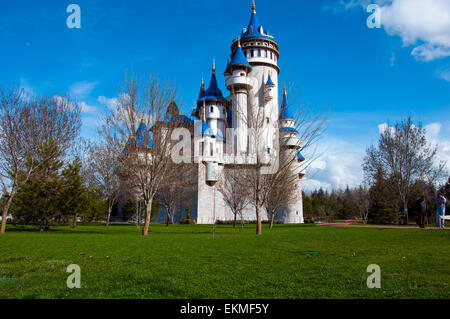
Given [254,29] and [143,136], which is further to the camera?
[254,29]

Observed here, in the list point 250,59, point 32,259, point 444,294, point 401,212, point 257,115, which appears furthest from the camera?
point 250,59

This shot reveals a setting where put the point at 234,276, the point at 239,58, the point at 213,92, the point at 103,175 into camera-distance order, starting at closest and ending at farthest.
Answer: the point at 234,276 → the point at 103,175 → the point at 239,58 → the point at 213,92

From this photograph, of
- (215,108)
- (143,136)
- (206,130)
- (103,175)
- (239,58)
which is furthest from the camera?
(215,108)

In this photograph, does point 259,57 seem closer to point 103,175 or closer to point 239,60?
point 239,60

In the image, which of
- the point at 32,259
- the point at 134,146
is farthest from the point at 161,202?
the point at 32,259

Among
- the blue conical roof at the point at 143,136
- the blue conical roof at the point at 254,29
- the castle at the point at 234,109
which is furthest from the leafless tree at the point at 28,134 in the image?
the blue conical roof at the point at 254,29

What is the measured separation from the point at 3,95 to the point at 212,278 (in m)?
20.6

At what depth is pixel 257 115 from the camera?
671 inches

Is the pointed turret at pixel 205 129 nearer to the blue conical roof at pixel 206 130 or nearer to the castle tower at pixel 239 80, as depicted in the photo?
the blue conical roof at pixel 206 130

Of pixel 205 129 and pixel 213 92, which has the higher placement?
pixel 213 92

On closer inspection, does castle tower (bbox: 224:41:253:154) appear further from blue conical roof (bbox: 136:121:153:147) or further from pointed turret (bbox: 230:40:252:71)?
blue conical roof (bbox: 136:121:153:147)

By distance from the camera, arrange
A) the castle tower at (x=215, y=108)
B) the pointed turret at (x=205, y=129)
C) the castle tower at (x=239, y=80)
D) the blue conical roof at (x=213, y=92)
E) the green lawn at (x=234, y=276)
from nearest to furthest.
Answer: the green lawn at (x=234, y=276)
the pointed turret at (x=205, y=129)
the castle tower at (x=239, y=80)
the castle tower at (x=215, y=108)
the blue conical roof at (x=213, y=92)

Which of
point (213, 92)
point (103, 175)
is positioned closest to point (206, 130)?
point (213, 92)

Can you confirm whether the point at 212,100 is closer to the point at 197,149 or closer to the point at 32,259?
the point at 197,149
